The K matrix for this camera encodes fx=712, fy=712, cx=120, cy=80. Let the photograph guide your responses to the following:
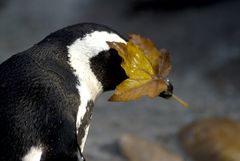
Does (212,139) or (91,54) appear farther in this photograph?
(212,139)

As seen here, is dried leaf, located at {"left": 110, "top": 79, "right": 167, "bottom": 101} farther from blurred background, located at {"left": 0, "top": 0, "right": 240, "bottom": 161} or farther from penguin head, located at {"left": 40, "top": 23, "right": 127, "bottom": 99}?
blurred background, located at {"left": 0, "top": 0, "right": 240, "bottom": 161}

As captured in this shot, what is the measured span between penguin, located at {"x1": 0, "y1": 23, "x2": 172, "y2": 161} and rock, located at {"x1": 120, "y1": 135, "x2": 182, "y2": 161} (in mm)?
2328

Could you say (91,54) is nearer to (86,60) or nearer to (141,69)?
(86,60)

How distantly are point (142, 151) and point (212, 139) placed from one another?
17.8 inches

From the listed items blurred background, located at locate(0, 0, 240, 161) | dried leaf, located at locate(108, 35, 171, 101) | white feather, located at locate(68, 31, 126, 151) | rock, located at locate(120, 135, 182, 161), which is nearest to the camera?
white feather, located at locate(68, 31, 126, 151)

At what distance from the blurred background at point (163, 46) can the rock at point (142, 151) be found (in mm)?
29

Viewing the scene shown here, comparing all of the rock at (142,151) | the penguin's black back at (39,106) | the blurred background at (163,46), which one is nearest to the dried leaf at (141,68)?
the penguin's black back at (39,106)

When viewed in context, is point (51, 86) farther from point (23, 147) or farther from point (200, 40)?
point (200, 40)

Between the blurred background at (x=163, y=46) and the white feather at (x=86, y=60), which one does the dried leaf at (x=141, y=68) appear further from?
the blurred background at (x=163, y=46)

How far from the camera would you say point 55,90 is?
1.48 metres

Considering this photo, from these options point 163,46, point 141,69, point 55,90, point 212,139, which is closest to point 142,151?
point 212,139

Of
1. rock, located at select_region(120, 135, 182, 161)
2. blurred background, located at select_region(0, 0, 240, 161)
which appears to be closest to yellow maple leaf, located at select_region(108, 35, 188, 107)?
rock, located at select_region(120, 135, 182, 161)

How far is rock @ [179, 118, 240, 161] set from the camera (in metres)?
4.14

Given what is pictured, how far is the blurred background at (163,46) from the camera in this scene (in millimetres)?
4816
